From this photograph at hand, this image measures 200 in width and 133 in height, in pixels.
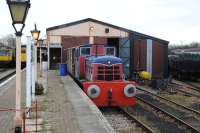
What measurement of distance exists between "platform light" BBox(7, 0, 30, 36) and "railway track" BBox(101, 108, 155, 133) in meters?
6.35

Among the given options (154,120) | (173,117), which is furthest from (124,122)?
(173,117)

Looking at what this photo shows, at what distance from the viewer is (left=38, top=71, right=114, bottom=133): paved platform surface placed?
11070 mm

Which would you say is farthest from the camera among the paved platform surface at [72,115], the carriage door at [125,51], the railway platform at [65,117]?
the carriage door at [125,51]

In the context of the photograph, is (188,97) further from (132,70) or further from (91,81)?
(132,70)

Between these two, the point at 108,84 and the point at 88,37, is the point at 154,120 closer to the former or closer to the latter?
the point at 108,84

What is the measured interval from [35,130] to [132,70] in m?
21.5

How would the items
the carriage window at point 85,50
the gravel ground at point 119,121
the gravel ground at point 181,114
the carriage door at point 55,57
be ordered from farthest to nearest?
the carriage door at point 55,57
the carriage window at point 85,50
the gravel ground at point 181,114
the gravel ground at point 119,121

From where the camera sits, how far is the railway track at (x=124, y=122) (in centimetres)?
1373

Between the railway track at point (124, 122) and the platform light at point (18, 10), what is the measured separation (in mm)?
6351

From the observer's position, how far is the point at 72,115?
524 inches

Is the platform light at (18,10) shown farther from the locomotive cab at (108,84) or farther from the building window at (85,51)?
the building window at (85,51)

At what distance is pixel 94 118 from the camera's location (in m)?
12.8

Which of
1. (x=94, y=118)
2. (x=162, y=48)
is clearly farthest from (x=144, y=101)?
(x=162, y=48)

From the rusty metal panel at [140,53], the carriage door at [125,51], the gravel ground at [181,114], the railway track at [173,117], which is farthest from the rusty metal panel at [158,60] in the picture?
the railway track at [173,117]
